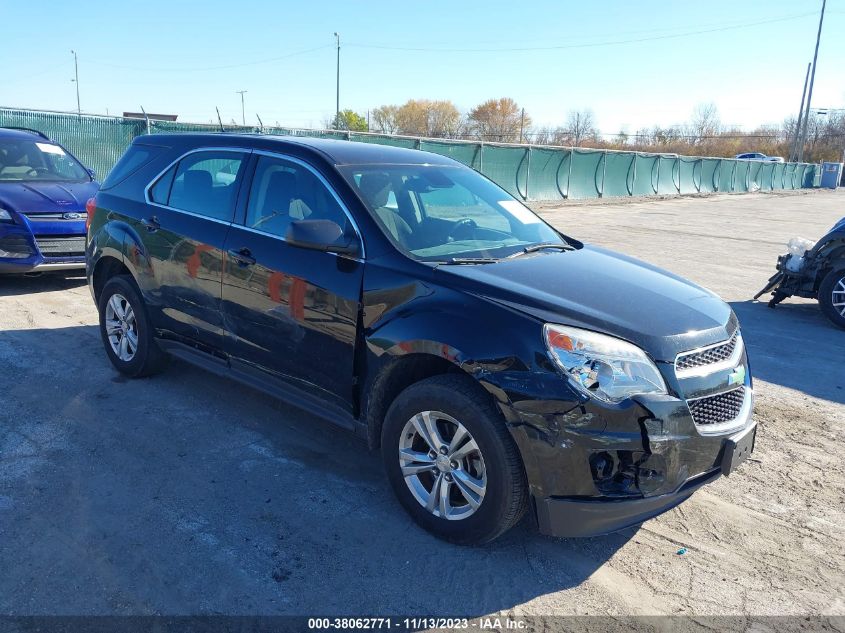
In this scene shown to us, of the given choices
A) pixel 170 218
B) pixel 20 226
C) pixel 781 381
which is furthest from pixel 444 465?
pixel 20 226

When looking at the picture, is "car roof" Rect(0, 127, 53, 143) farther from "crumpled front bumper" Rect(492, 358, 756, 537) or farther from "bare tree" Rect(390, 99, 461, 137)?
"bare tree" Rect(390, 99, 461, 137)

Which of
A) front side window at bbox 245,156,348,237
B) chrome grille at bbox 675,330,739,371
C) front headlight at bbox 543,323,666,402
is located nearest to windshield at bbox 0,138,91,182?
front side window at bbox 245,156,348,237

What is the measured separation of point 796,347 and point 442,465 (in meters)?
5.41

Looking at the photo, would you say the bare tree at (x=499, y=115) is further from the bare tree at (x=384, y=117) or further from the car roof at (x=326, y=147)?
the car roof at (x=326, y=147)

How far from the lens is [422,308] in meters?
3.34

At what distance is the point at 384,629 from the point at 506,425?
970mm

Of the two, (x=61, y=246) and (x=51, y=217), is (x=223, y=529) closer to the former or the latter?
(x=61, y=246)

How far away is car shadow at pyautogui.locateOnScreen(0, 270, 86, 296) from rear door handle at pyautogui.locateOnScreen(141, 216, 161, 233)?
13.7 ft

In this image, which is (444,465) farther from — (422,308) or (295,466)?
(295,466)

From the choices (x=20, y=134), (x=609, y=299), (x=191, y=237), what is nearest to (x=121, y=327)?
(x=191, y=237)

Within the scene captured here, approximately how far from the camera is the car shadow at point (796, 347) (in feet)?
19.5

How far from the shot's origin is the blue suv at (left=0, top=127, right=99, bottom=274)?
312 inches

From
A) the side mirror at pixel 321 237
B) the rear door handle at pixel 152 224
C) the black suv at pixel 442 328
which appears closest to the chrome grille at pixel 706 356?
the black suv at pixel 442 328

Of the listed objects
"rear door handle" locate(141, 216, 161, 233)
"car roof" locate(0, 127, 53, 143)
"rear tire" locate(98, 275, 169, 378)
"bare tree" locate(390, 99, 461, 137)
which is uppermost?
"bare tree" locate(390, 99, 461, 137)
